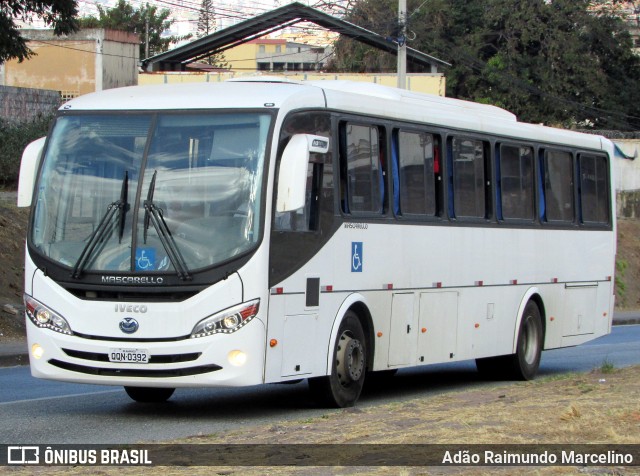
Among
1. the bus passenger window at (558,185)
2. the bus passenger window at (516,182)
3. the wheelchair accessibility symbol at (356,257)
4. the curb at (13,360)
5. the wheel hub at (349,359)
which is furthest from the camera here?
the curb at (13,360)

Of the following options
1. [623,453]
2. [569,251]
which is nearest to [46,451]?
[623,453]

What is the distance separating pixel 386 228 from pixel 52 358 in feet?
12.4

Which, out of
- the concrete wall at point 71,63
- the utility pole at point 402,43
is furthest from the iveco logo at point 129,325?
the concrete wall at point 71,63

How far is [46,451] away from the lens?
9086 mm

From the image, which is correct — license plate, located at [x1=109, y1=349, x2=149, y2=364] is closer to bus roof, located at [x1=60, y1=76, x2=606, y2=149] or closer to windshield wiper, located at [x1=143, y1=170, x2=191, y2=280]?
windshield wiper, located at [x1=143, y1=170, x2=191, y2=280]

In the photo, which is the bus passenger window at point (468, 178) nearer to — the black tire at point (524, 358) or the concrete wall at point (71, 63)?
the black tire at point (524, 358)

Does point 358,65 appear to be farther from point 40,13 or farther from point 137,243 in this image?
point 137,243

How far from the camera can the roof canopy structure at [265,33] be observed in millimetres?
54188

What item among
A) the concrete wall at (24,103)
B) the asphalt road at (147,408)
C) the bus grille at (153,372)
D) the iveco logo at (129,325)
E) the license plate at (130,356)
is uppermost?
the concrete wall at (24,103)

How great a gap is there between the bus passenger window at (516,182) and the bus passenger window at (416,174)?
2.00m

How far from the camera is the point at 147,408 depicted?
12.4 metres

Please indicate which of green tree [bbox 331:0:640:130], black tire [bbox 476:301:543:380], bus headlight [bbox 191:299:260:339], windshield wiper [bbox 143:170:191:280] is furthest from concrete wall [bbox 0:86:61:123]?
green tree [bbox 331:0:640:130]

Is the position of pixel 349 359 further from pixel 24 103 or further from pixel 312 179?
pixel 24 103

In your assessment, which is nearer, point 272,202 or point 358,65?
point 272,202
